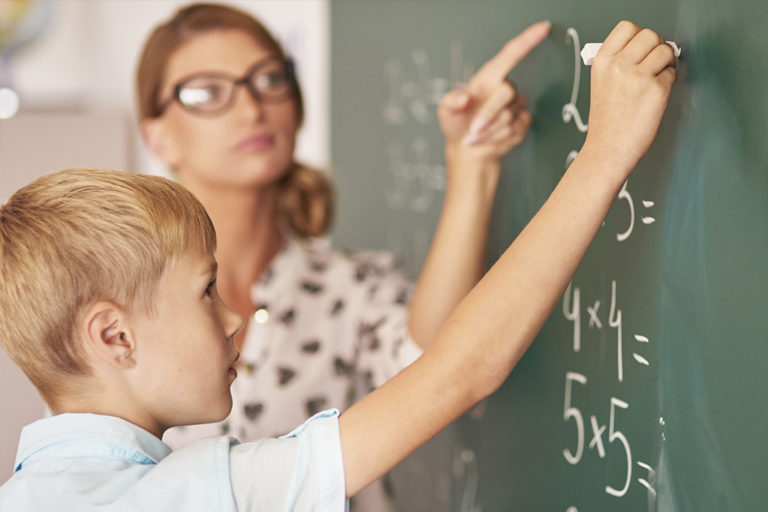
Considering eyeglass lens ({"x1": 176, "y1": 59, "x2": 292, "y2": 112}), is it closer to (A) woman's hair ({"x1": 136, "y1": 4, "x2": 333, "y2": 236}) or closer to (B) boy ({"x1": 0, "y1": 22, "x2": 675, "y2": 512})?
(A) woman's hair ({"x1": 136, "y1": 4, "x2": 333, "y2": 236})

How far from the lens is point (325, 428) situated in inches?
25.4

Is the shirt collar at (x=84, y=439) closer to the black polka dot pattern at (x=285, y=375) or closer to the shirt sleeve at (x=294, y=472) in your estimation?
the shirt sleeve at (x=294, y=472)

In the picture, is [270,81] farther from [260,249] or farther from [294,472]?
[294,472]

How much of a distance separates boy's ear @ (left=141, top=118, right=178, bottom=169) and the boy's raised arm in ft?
2.66

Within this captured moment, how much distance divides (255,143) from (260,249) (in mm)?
186

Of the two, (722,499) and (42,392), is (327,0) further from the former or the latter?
(722,499)

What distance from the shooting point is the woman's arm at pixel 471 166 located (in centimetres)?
95

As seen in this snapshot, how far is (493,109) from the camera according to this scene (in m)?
0.93

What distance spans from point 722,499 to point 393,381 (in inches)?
10.3

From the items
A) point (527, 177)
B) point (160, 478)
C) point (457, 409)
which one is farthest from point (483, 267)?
point (160, 478)

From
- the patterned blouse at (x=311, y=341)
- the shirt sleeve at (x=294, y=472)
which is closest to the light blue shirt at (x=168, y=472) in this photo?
the shirt sleeve at (x=294, y=472)

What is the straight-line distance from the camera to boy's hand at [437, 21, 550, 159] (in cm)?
93

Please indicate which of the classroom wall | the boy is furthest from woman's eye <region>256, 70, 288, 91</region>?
the classroom wall

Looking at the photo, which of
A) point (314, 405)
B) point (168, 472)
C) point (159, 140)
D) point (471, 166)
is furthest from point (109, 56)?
point (168, 472)
